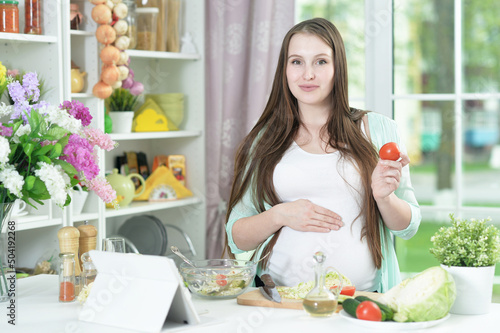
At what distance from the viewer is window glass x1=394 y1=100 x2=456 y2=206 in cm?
1327

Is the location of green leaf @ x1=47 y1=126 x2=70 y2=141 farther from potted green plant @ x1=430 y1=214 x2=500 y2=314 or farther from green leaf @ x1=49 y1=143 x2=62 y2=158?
potted green plant @ x1=430 y1=214 x2=500 y2=314

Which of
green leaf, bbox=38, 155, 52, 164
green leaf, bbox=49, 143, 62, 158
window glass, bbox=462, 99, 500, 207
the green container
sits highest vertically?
the green container

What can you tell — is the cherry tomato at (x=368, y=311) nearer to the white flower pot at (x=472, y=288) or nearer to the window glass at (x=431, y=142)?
the white flower pot at (x=472, y=288)

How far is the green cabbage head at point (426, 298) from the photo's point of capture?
1.49 meters

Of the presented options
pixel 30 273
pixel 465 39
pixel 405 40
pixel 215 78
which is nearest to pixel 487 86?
pixel 465 39

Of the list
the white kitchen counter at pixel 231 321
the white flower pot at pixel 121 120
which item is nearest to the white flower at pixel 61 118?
the white kitchen counter at pixel 231 321

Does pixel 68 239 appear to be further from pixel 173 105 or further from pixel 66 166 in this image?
pixel 173 105

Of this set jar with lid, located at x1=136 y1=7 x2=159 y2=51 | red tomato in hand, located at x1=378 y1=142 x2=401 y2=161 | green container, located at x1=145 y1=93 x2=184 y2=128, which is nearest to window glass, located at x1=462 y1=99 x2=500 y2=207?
green container, located at x1=145 y1=93 x2=184 y2=128

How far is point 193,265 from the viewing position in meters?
1.88

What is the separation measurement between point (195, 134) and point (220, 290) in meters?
1.88

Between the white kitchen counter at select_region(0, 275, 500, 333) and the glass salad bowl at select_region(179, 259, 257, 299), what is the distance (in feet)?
0.07

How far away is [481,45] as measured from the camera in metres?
12.4

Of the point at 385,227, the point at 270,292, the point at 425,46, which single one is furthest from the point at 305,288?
the point at 425,46

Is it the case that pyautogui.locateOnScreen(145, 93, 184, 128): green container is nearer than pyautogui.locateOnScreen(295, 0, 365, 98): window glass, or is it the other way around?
pyautogui.locateOnScreen(145, 93, 184, 128): green container
